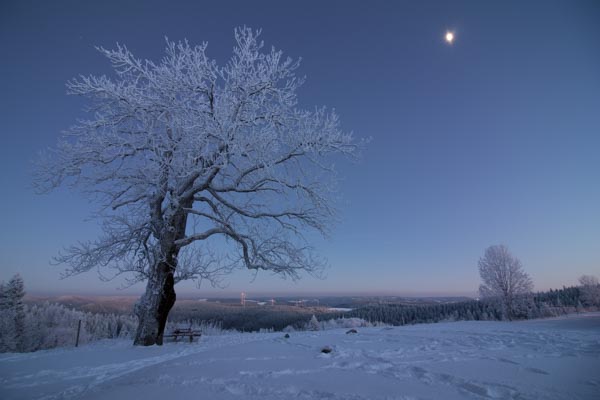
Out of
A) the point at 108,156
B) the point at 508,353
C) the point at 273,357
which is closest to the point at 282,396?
the point at 273,357

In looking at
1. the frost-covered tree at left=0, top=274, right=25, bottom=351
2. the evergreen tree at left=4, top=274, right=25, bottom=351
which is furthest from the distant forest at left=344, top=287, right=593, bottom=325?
the evergreen tree at left=4, top=274, right=25, bottom=351

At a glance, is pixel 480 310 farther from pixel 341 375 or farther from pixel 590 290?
pixel 341 375

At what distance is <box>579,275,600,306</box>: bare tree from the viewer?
37.9 m

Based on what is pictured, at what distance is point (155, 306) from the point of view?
29.4ft

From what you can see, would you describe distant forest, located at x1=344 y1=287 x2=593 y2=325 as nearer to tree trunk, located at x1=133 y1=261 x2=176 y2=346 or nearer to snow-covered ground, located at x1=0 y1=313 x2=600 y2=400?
snow-covered ground, located at x1=0 y1=313 x2=600 y2=400

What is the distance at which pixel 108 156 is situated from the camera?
8906mm

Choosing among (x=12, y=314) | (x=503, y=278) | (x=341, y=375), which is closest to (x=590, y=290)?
(x=503, y=278)

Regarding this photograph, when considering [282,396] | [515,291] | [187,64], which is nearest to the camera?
[282,396]

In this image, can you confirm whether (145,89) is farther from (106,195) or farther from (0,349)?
(0,349)

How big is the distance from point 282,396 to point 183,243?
7.57m

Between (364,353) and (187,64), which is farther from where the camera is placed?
(187,64)

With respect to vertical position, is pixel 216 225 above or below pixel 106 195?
below

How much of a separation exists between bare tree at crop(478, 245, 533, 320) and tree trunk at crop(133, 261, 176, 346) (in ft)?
111

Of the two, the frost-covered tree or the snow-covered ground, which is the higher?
the snow-covered ground
